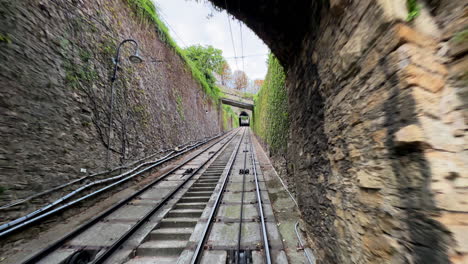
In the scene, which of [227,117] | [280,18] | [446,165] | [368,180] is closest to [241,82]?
[227,117]

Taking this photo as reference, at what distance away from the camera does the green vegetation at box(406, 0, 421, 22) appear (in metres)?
1.35

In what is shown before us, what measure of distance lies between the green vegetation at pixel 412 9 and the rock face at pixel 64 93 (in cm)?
546

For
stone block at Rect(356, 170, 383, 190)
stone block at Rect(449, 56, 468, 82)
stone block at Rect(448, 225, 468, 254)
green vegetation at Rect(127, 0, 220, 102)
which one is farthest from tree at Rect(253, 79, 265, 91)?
stone block at Rect(448, 225, 468, 254)

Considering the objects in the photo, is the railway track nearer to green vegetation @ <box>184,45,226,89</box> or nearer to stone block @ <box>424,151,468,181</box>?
stone block @ <box>424,151,468,181</box>

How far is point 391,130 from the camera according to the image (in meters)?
1.48

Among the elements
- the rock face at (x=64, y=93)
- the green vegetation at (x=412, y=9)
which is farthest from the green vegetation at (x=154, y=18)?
the green vegetation at (x=412, y=9)

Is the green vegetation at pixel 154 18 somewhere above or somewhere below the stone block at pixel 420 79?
above

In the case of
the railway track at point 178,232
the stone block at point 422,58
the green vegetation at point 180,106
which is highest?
the green vegetation at point 180,106

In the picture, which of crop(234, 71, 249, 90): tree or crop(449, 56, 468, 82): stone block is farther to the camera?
crop(234, 71, 249, 90): tree

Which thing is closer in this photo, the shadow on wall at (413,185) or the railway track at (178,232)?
the shadow on wall at (413,185)

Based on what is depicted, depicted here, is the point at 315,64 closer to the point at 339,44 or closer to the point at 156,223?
the point at 339,44

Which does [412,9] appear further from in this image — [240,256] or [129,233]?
[129,233]

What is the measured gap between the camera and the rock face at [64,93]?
339 centimetres

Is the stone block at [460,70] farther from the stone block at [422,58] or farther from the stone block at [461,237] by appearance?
the stone block at [461,237]
